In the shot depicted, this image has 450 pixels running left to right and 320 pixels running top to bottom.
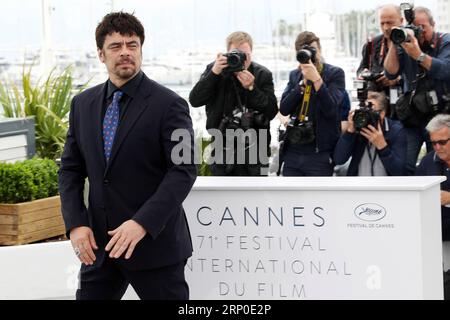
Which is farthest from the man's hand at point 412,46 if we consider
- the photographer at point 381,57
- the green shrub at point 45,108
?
the green shrub at point 45,108

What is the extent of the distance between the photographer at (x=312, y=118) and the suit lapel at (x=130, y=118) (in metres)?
2.68

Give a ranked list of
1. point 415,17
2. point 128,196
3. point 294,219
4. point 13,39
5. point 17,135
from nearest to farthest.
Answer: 1. point 128,196
2. point 294,219
3. point 415,17
4. point 17,135
5. point 13,39

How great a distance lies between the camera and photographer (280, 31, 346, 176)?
21.5ft

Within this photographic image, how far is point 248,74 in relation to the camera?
21.4 feet

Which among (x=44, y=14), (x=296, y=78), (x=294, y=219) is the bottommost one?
(x=294, y=219)

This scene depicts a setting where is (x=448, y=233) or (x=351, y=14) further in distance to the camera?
(x=351, y=14)

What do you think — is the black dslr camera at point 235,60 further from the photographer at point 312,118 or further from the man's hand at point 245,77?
the photographer at point 312,118

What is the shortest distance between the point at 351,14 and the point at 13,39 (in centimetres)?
345

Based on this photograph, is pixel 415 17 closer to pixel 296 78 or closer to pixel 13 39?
pixel 296 78

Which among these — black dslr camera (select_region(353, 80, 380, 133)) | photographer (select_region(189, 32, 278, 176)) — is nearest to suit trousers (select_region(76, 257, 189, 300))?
black dslr camera (select_region(353, 80, 380, 133))

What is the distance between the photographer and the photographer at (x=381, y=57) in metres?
6.48

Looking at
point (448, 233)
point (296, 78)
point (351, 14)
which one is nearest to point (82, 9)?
point (351, 14)

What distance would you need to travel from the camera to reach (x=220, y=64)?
6.48m

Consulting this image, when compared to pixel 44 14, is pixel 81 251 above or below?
below
